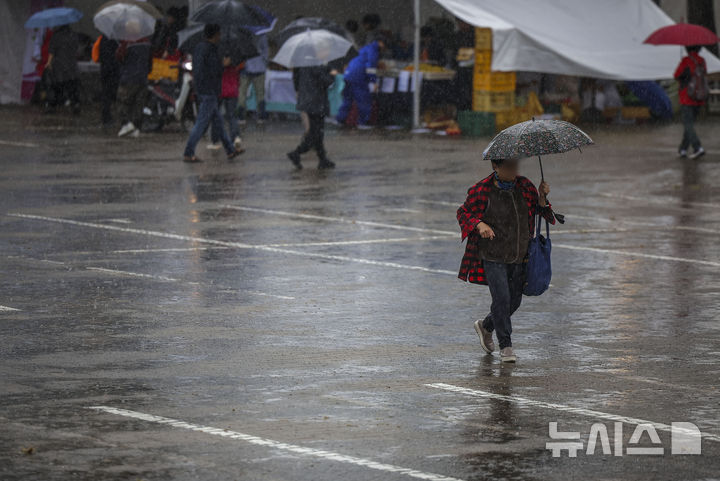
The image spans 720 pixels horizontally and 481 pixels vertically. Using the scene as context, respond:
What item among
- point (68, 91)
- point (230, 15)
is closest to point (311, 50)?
point (230, 15)

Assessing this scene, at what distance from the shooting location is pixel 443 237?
15.0 m

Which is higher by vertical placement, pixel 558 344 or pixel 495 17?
pixel 495 17

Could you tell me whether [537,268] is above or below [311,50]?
below

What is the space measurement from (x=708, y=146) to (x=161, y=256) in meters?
15.9

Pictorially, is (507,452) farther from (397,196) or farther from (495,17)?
(495,17)

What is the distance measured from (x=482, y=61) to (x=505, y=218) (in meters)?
21.3

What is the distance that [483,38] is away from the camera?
97.8ft

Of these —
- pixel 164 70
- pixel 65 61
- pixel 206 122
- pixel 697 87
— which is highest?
pixel 65 61

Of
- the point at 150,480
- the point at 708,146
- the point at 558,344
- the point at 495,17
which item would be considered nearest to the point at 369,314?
the point at 558,344

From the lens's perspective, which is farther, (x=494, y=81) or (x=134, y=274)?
(x=494, y=81)

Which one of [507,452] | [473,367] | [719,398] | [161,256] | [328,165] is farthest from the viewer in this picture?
[328,165]

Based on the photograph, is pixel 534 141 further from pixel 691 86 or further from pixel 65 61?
pixel 65 61

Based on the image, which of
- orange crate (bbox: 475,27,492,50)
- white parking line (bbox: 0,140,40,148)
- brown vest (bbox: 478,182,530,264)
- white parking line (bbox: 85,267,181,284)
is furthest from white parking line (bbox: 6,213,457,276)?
orange crate (bbox: 475,27,492,50)

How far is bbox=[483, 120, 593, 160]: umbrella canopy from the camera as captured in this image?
8.80 metres
